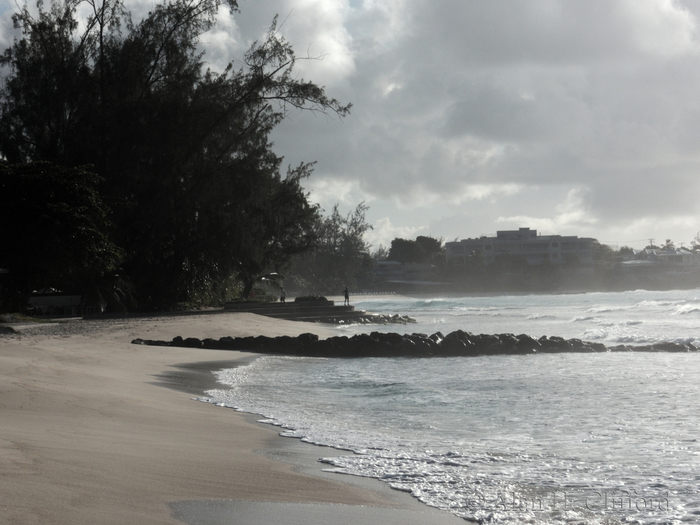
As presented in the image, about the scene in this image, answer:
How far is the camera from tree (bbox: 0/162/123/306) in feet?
70.2

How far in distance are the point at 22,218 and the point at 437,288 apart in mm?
105671

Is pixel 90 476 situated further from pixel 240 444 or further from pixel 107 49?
pixel 107 49

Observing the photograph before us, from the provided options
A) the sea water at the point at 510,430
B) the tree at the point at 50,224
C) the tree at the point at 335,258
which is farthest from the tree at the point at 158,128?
the tree at the point at 335,258

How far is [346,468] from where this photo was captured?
5809 mm

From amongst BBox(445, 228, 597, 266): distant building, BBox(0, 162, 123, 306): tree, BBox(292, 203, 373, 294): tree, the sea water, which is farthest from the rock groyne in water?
BBox(445, 228, 597, 266): distant building

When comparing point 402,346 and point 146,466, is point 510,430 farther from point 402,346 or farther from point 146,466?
point 402,346

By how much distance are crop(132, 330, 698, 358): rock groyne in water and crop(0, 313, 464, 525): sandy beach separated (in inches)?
358

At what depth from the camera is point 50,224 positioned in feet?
69.8

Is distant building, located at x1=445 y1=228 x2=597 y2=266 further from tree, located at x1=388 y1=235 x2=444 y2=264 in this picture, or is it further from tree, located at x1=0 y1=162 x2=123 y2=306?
tree, located at x1=0 y1=162 x2=123 y2=306

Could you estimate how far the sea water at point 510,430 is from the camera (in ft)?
16.2

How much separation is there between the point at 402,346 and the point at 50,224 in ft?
38.7

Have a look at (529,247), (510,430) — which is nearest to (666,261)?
(529,247)

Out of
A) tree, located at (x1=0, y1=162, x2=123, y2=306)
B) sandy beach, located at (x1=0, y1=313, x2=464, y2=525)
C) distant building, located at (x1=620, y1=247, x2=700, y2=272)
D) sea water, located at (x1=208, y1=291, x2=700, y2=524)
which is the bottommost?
sea water, located at (x1=208, y1=291, x2=700, y2=524)

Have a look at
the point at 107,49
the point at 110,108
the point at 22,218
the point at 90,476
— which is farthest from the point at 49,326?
the point at 90,476
